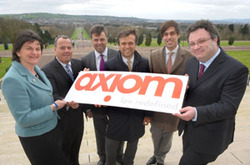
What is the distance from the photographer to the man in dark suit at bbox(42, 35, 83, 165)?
10.0ft

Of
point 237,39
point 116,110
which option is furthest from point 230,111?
point 237,39

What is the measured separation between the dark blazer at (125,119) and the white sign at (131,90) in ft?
0.54

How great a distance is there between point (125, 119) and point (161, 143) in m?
1.01

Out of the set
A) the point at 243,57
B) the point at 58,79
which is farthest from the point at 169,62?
the point at 243,57

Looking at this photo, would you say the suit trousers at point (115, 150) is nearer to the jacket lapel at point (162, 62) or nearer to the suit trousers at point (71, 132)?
the suit trousers at point (71, 132)

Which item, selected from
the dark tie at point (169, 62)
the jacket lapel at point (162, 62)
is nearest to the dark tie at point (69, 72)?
the jacket lapel at point (162, 62)

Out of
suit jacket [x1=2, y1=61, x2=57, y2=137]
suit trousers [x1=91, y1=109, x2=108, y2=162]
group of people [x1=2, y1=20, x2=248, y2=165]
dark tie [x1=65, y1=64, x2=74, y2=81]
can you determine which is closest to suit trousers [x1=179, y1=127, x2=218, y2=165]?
group of people [x1=2, y1=20, x2=248, y2=165]

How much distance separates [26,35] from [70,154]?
85.2 inches

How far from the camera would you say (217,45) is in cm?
231

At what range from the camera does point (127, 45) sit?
303 centimetres

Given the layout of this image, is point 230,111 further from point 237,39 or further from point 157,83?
point 237,39

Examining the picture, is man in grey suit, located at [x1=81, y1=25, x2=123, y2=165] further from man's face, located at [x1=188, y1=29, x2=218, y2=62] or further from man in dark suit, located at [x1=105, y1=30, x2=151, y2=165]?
man's face, located at [x1=188, y1=29, x2=218, y2=62]

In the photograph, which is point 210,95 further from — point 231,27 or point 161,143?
point 231,27

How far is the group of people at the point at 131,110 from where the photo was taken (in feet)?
7.08
